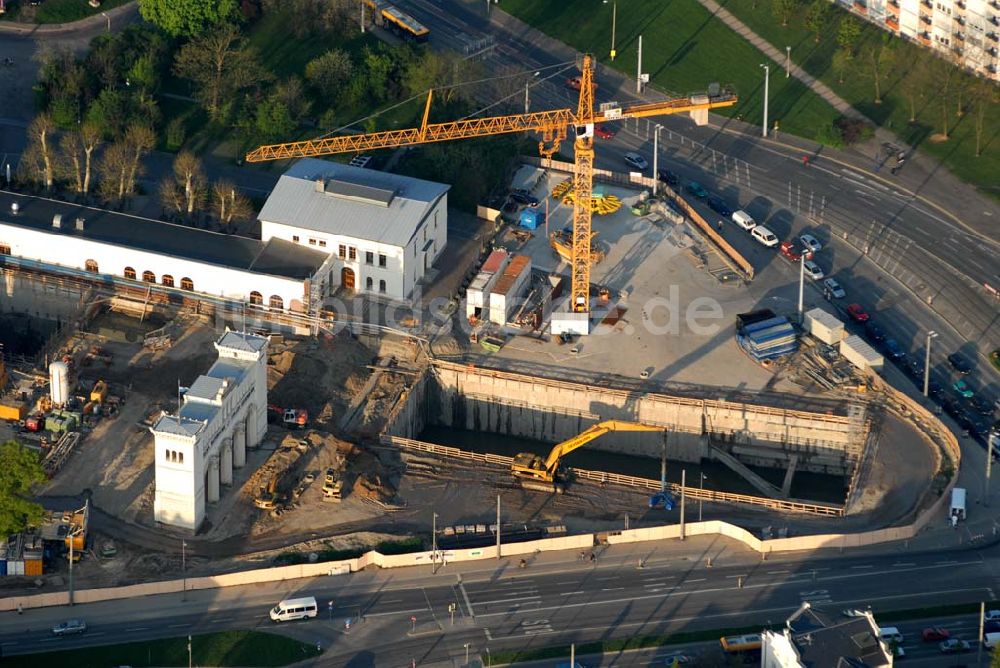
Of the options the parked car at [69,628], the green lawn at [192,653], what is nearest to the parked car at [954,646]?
the green lawn at [192,653]

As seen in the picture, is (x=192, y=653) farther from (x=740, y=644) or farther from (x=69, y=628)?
(x=740, y=644)

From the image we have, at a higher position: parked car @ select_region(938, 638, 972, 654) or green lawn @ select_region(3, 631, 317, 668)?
parked car @ select_region(938, 638, 972, 654)

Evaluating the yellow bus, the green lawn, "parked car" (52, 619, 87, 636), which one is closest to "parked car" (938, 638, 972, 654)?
the yellow bus

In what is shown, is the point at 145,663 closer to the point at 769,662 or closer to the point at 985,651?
the point at 769,662

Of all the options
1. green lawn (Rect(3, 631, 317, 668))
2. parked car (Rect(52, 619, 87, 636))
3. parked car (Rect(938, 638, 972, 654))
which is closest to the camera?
green lawn (Rect(3, 631, 317, 668))

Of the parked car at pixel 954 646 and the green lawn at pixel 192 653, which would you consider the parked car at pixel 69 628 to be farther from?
the parked car at pixel 954 646

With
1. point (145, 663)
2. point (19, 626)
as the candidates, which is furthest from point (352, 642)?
point (19, 626)

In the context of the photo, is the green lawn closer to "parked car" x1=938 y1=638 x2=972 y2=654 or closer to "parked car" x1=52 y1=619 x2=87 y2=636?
"parked car" x1=52 y1=619 x2=87 y2=636
